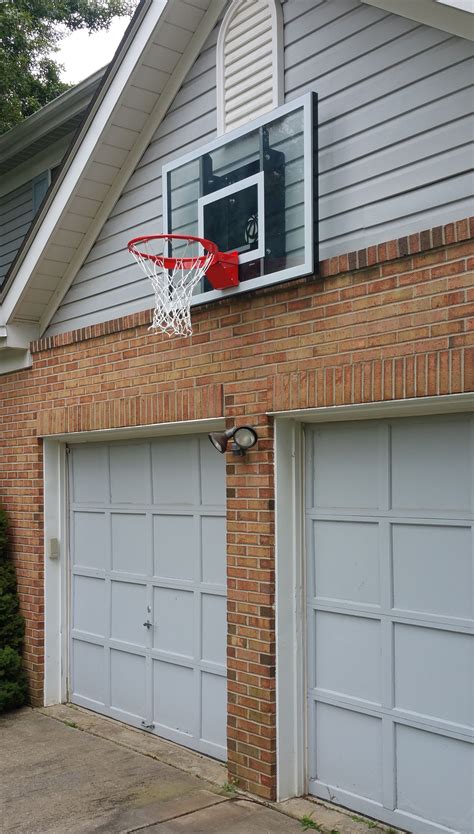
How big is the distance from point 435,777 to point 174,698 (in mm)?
2540

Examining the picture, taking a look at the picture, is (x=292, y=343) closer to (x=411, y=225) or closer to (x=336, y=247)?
(x=336, y=247)

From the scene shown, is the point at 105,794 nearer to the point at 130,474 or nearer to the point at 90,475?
the point at 130,474

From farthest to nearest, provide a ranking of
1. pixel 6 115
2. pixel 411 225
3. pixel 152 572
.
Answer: pixel 6 115 < pixel 152 572 < pixel 411 225

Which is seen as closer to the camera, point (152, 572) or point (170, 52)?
point (170, 52)

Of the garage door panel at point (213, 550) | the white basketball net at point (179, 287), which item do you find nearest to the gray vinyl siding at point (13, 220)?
the white basketball net at point (179, 287)

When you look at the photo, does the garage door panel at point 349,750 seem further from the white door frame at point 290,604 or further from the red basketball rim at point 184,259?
the red basketball rim at point 184,259

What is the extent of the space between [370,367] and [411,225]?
83cm

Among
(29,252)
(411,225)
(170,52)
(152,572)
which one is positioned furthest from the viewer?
(29,252)

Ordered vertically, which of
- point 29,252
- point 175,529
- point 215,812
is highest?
point 29,252

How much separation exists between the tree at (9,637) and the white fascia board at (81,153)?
228cm

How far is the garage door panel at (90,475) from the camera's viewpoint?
7.46 metres

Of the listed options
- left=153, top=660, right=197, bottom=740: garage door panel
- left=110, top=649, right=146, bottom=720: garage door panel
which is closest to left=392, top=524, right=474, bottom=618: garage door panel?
left=153, top=660, right=197, bottom=740: garage door panel

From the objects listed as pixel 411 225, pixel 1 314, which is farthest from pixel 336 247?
pixel 1 314

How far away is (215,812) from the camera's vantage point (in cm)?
514
